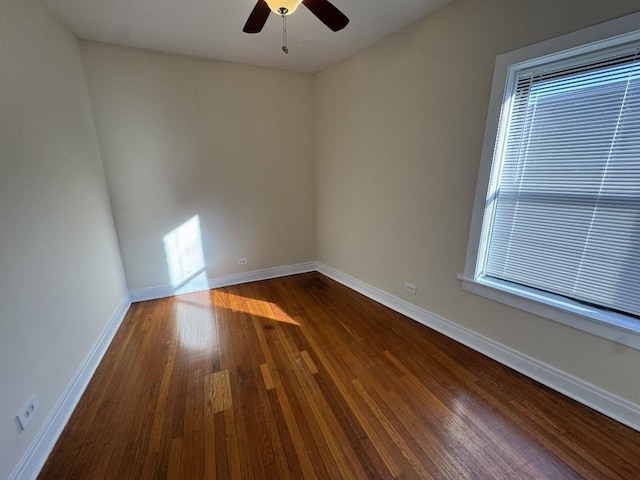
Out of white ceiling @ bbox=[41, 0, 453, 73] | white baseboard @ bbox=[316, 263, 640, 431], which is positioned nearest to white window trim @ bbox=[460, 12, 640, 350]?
white baseboard @ bbox=[316, 263, 640, 431]

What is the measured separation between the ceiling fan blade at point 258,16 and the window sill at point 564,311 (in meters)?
2.37

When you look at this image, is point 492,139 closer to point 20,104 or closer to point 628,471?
point 628,471

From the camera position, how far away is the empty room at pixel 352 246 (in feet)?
4.77

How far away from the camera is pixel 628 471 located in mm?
1329

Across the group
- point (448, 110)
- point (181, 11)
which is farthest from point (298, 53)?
point (448, 110)

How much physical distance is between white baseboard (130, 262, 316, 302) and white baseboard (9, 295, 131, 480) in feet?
2.45

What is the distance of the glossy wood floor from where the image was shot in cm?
138

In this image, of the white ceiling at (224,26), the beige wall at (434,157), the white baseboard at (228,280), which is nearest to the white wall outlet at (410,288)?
the beige wall at (434,157)

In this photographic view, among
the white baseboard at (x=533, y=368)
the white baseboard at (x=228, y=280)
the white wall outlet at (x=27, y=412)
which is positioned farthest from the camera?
the white baseboard at (x=228, y=280)

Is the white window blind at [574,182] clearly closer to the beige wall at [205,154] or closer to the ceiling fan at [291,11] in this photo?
the ceiling fan at [291,11]

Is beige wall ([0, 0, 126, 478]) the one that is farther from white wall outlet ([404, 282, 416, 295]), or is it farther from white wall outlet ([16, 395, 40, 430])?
white wall outlet ([404, 282, 416, 295])

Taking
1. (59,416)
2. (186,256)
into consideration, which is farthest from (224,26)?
(59,416)

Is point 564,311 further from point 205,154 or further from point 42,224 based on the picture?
point 205,154

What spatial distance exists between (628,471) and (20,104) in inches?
150
